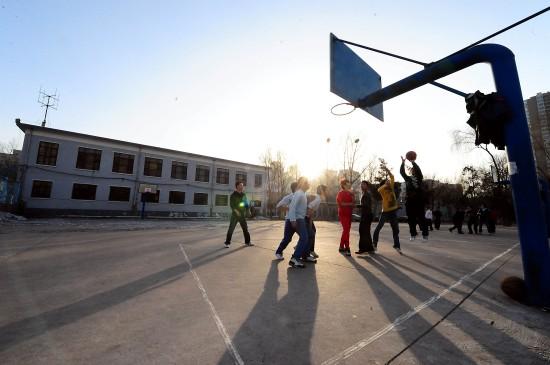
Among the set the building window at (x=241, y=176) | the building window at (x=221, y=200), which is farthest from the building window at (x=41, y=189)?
the building window at (x=241, y=176)

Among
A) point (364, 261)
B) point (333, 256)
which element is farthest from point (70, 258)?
point (364, 261)

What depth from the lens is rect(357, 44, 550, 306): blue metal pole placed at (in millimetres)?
2785

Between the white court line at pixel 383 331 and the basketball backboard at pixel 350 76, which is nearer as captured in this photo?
the white court line at pixel 383 331

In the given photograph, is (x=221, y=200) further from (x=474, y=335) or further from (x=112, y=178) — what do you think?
(x=474, y=335)

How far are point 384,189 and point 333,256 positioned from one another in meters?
2.10

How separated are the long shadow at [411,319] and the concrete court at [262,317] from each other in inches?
0.5

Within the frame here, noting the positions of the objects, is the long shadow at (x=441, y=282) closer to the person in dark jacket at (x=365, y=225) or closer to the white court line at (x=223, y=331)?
the person in dark jacket at (x=365, y=225)

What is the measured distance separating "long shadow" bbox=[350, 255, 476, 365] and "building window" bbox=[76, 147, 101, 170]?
28.7m

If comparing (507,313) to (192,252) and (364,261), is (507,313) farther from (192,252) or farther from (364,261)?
(192,252)

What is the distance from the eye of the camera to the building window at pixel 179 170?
99.2ft

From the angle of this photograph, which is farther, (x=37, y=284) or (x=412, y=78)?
(x=412, y=78)

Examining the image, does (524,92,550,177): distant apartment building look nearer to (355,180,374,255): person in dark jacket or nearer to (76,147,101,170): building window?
(355,180,374,255): person in dark jacket

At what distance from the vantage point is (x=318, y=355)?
1772mm

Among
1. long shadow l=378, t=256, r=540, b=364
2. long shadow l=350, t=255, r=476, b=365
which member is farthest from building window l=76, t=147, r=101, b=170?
long shadow l=378, t=256, r=540, b=364
